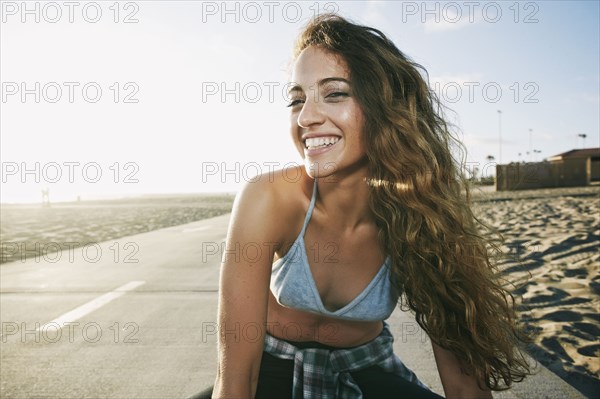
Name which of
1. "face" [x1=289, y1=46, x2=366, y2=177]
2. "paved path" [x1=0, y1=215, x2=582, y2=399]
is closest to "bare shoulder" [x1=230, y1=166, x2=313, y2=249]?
"face" [x1=289, y1=46, x2=366, y2=177]

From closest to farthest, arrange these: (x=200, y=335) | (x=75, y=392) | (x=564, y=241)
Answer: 1. (x=75, y=392)
2. (x=200, y=335)
3. (x=564, y=241)

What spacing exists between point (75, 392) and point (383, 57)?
2351mm

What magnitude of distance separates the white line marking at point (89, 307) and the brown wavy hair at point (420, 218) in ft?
9.47

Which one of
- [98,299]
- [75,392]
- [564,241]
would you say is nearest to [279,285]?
[75,392]

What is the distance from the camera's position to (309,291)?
5.77 feet

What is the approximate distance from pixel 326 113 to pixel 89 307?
324 cm

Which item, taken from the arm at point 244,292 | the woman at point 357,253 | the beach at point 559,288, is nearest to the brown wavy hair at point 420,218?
the woman at point 357,253

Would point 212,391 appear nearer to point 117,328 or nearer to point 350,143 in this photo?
point 350,143

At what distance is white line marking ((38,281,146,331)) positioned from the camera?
134 inches

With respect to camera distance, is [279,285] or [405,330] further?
[405,330]

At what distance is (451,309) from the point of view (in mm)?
1859

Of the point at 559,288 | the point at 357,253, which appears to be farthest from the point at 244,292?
the point at 559,288

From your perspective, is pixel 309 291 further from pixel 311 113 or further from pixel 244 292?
pixel 311 113

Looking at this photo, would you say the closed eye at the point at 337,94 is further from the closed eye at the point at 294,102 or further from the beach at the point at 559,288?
the beach at the point at 559,288
